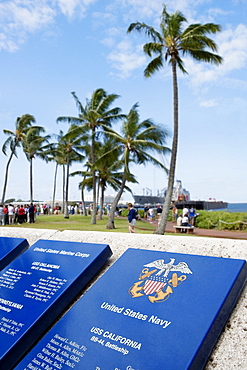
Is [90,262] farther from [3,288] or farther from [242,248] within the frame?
[242,248]

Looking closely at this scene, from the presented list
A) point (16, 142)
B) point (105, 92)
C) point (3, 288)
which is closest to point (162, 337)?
point (3, 288)

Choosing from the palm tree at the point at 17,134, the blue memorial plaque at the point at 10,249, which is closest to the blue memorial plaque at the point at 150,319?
the blue memorial plaque at the point at 10,249

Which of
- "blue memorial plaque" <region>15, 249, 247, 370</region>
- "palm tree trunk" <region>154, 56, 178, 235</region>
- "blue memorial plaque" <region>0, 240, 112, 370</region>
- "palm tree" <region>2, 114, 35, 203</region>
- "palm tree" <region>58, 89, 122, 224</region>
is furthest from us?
"palm tree" <region>2, 114, 35, 203</region>

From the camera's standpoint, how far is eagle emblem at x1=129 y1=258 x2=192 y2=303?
7.69ft

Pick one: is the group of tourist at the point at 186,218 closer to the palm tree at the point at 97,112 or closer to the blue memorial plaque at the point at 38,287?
the palm tree at the point at 97,112

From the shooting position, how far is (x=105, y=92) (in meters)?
23.7

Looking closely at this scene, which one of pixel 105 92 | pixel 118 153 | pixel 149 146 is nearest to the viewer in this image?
pixel 149 146

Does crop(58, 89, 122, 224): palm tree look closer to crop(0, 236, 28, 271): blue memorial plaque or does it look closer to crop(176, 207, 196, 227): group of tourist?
crop(176, 207, 196, 227): group of tourist

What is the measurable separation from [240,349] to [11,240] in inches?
114

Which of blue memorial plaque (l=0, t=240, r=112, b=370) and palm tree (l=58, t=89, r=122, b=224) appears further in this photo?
palm tree (l=58, t=89, r=122, b=224)

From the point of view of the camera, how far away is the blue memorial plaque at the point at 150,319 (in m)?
1.95

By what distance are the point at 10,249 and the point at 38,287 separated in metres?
1.11

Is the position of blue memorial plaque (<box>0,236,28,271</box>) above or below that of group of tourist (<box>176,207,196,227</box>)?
above

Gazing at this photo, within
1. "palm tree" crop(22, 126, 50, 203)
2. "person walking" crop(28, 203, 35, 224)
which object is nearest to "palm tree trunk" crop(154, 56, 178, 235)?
"person walking" crop(28, 203, 35, 224)
